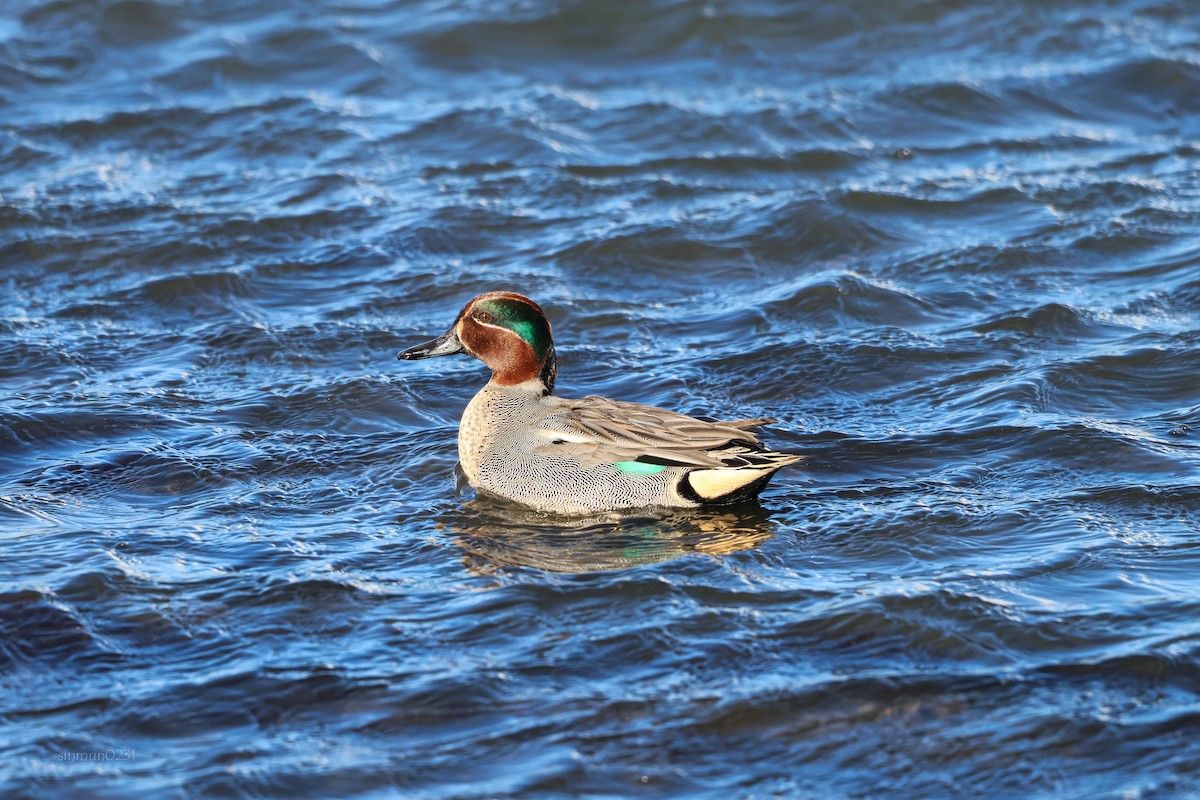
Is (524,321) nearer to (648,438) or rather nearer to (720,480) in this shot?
(648,438)

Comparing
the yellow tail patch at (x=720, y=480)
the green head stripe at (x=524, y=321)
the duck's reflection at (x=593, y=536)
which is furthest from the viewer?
the green head stripe at (x=524, y=321)

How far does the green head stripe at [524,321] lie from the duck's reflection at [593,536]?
0.90 meters

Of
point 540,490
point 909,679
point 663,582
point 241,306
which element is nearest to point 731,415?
point 540,490

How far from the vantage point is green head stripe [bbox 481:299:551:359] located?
7906 millimetres

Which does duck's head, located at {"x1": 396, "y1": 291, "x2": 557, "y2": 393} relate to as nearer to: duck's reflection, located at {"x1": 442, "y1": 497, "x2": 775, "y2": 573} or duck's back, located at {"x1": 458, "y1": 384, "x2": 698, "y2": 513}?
duck's back, located at {"x1": 458, "y1": 384, "x2": 698, "y2": 513}

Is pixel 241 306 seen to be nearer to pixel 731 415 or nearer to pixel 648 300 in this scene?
pixel 648 300

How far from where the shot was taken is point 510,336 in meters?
7.97

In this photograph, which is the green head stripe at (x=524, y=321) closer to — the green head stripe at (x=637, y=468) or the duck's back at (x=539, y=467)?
the duck's back at (x=539, y=467)

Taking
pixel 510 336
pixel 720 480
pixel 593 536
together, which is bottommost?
pixel 593 536

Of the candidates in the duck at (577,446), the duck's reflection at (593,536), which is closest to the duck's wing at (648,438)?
the duck at (577,446)

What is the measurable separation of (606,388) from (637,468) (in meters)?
1.91

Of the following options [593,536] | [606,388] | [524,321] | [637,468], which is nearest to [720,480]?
[637,468]

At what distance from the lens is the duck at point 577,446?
7.22m

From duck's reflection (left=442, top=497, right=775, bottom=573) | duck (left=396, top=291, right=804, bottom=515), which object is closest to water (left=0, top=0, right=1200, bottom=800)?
duck's reflection (left=442, top=497, right=775, bottom=573)
